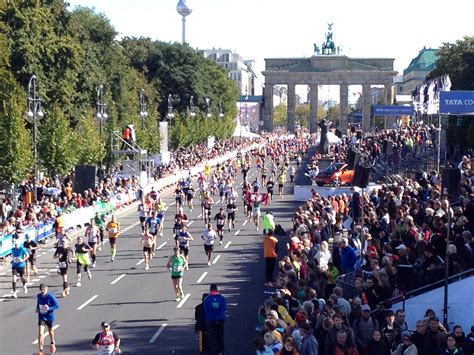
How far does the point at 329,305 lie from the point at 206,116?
312 ft

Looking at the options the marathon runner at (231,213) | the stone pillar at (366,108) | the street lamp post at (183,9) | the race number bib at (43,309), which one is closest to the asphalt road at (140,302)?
the race number bib at (43,309)

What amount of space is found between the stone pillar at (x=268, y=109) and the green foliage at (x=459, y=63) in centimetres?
7698

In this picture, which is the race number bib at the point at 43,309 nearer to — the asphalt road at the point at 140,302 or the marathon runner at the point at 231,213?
the asphalt road at the point at 140,302

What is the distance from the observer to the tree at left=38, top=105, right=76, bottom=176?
5125 centimetres

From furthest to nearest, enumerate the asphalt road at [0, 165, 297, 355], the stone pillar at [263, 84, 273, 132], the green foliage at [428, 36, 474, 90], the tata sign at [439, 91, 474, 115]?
the stone pillar at [263, 84, 273, 132] → the green foliage at [428, 36, 474, 90] → the tata sign at [439, 91, 474, 115] → the asphalt road at [0, 165, 297, 355]

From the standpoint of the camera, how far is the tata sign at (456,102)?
3039cm

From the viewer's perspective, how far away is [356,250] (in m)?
22.4

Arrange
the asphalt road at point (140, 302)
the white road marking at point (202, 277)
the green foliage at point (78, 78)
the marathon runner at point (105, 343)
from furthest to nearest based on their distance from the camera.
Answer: the green foliage at point (78, 78) → the white road marking at point (202, 277) → the asphalt road at point (140, 302) → the marathon runner at point (105, 343)

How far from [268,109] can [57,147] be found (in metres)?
123

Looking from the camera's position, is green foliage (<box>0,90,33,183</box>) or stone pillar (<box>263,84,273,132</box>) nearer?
green foliage (<box>0,90,33,183</box>)

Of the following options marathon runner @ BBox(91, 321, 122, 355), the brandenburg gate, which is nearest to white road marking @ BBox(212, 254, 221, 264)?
marathon runner @ BBox(91, 321, 122, 355)

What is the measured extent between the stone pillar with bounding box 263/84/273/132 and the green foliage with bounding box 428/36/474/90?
77.0m

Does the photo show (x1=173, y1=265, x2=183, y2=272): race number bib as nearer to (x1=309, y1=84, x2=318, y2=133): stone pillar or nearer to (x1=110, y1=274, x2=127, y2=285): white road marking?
(x1=110, y1=274, x2=127, y2=285): white road marking

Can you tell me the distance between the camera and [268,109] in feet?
566
